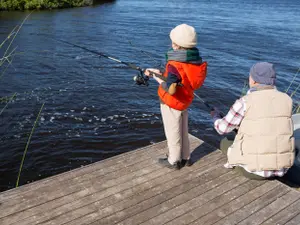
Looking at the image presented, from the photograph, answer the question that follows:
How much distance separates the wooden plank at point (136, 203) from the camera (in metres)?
3.66

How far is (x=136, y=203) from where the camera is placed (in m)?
3.92

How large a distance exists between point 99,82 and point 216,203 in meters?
7.61

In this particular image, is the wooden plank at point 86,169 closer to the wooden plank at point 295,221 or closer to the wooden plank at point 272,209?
the wooden plank at point 272,209

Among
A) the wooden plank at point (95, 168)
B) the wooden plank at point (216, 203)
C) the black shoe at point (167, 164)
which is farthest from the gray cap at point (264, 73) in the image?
the wooden plank at point (95, 168)

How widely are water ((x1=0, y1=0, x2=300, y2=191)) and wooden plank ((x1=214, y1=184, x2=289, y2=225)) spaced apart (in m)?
3.60

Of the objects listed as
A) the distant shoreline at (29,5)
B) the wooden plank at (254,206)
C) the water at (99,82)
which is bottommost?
the water at (99,82)

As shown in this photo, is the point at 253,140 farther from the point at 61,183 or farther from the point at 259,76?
the point at 61,183

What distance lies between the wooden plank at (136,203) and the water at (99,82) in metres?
2.86

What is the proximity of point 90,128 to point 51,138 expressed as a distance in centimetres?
94

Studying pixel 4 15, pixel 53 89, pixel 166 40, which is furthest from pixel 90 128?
pixel 4 15

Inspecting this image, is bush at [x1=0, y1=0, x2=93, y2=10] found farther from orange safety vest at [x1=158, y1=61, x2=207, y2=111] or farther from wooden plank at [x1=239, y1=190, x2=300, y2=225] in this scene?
wooden plank at [x1=239, y1=190, x2=300, y2=225]

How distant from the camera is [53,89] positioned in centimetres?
1009

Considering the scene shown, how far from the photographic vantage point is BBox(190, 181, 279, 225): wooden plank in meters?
3.70

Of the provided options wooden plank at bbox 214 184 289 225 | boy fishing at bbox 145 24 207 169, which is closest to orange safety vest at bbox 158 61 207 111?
boy fishing at bbox 145 24 207 169
